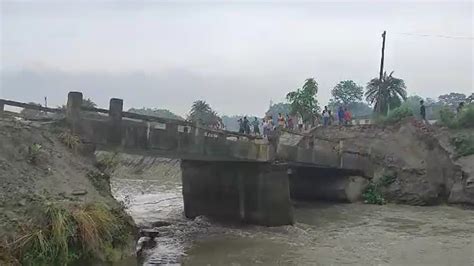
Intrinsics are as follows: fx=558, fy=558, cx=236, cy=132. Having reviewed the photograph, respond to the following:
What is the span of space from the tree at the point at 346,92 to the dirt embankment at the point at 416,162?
4027 centimetres

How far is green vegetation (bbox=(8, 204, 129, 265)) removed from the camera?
1093 cm

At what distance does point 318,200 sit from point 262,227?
36.4 ft

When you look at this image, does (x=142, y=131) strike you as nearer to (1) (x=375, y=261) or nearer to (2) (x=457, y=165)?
(1) (x=375, y=261)

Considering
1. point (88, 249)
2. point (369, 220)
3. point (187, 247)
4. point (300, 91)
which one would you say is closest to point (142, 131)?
point (187, 247)

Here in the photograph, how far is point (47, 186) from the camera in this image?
1320 centimetres

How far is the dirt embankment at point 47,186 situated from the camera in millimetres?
11625

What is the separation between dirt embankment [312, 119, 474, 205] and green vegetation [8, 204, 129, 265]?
1862 centimetres

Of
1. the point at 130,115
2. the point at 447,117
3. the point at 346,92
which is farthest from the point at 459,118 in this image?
the point at 346,92

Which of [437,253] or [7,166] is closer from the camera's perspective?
[7,166]

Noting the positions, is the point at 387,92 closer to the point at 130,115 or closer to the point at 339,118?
the point at 339,118

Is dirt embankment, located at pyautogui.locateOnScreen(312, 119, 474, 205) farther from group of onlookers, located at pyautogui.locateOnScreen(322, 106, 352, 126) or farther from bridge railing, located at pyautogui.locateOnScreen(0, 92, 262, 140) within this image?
bridge railing, located at pyautogui.locateOnScreen(0, 92, 262, 140)

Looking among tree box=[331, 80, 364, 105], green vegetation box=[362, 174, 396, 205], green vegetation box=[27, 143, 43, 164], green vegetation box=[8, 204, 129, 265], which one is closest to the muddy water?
green vegetation box=[362, 174, 396, 205]

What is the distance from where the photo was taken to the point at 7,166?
42.7 ft

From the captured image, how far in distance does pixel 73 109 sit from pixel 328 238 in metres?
10.2
